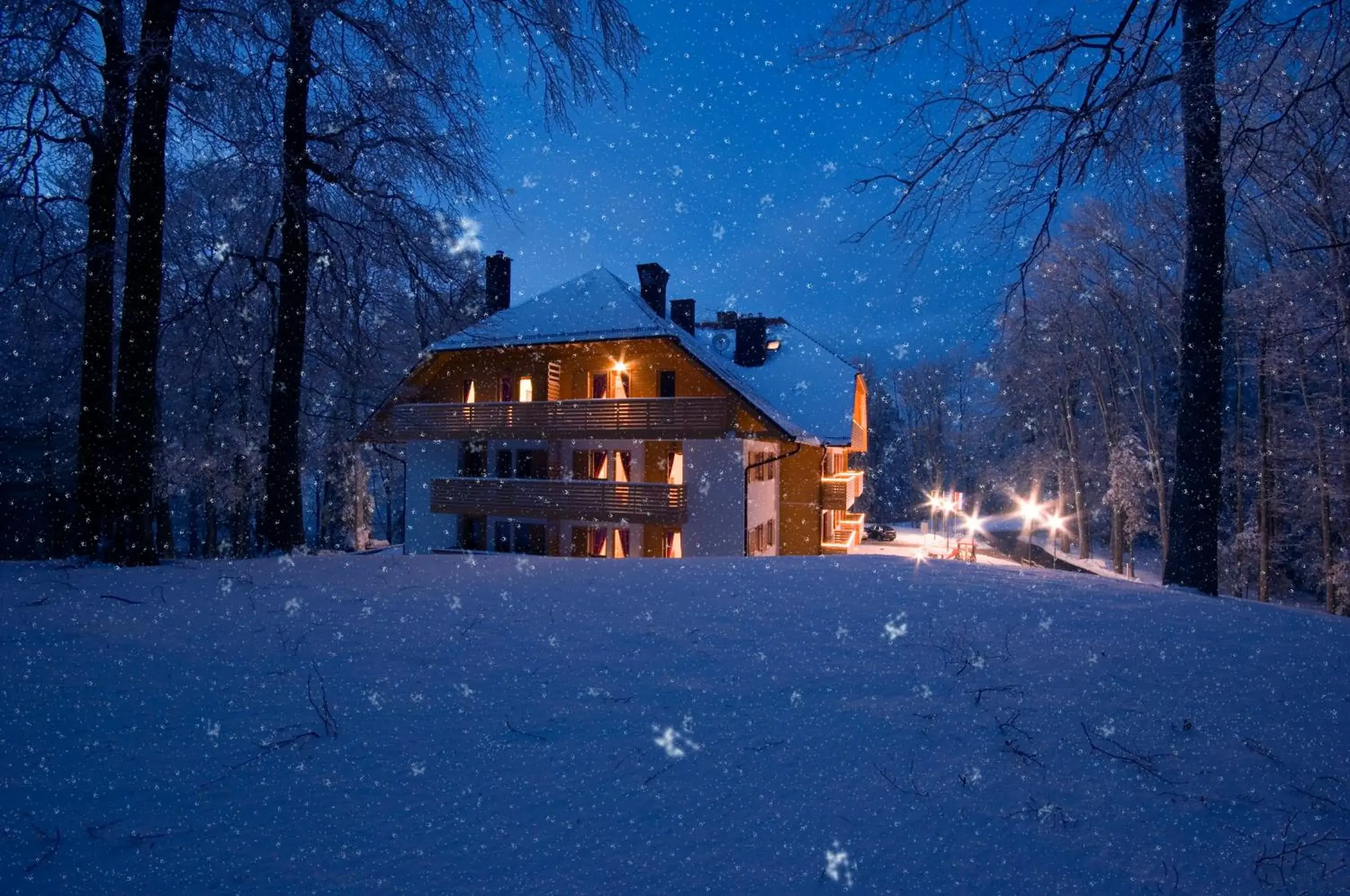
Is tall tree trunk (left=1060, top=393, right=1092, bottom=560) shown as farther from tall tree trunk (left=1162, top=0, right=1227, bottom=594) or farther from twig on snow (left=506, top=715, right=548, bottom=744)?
twig on snow (left=506, top=715, right=548, bottom=744)

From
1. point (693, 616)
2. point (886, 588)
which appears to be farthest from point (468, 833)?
point (886, 588)

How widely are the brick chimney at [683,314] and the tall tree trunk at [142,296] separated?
719 inches

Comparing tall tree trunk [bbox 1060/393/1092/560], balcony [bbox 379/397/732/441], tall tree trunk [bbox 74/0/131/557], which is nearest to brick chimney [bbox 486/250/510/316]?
balcony [bbox 379/397/732/441]

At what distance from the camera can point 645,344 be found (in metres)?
19.6

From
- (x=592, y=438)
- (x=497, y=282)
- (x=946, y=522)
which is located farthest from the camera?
(x=946, y=522)

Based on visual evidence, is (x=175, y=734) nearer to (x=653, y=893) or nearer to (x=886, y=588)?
(x=653, y=893)

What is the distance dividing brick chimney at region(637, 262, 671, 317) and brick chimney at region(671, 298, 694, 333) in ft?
5.27

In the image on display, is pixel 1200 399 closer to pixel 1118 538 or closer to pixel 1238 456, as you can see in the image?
pixel 1238 456

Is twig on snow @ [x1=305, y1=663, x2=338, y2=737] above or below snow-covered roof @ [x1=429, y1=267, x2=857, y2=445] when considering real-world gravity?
below

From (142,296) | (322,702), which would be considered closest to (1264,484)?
(322,702)

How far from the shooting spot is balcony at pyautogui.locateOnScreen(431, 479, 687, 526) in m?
18.7

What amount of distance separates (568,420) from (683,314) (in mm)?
7584

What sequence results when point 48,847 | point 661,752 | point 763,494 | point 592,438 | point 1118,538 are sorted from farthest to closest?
point 1118,538 → point 763,494 → point 592,438 → point 661,752 → point 48,847

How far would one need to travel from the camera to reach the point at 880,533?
40.6m
